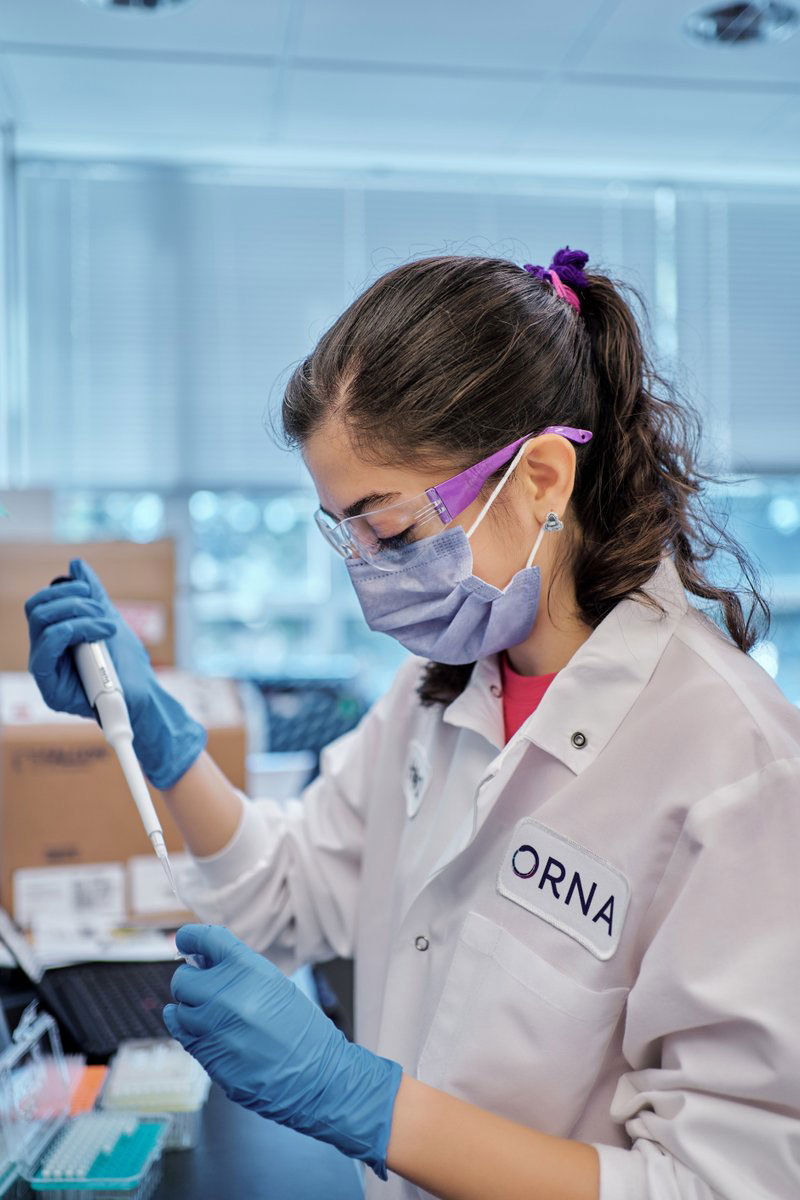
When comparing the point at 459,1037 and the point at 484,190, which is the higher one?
the point at 484,190

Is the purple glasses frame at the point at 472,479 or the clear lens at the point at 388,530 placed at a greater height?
the purple glasses frame at the point at 472,479

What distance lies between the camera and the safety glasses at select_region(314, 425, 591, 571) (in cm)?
93

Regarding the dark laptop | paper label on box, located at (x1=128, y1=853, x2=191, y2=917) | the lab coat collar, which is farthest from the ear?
paper label on box, located at (x1=128, y1=853, x2=191, y2=917)

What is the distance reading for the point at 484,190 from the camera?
3.66 m

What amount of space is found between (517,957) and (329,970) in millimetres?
699

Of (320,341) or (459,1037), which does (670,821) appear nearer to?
(459,1037)

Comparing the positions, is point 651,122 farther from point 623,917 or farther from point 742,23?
point 623,917

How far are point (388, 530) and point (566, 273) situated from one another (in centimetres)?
32

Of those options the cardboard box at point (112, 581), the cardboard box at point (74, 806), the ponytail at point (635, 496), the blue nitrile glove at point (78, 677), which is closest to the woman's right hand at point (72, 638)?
the blue nitrile glove at point (78, 677)

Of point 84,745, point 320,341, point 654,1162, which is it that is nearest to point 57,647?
point 320,341

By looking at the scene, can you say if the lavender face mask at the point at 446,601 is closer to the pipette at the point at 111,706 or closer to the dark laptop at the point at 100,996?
the pipette at the point at 111,706

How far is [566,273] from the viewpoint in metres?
1.01

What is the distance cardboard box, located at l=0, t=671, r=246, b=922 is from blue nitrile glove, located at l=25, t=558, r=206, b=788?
17.2 inches

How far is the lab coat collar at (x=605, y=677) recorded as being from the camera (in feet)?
2.91
